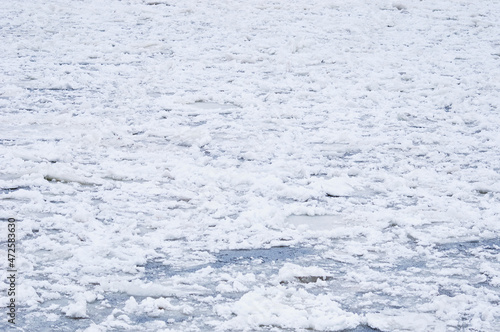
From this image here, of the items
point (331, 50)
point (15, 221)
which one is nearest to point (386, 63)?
point (331, 50)

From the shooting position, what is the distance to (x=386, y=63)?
6.48 m

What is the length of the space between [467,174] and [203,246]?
5.94 feet

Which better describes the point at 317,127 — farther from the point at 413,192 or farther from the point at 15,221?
the point at 15,221

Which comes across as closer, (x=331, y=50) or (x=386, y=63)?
(x=386, y=63)

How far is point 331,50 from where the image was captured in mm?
7098

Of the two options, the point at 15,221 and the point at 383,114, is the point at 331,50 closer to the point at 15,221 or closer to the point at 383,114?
the point at 383,114

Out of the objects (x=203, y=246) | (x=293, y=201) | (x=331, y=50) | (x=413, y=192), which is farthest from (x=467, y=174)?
(x=331, y=50)

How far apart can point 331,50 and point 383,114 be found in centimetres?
236

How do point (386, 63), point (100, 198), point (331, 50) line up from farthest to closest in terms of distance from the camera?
point (331, 50), point (386, 63), point (100, 198)

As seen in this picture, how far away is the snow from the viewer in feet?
7.93

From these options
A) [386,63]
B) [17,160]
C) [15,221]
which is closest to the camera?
[15,221]

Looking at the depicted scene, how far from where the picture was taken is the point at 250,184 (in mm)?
3551

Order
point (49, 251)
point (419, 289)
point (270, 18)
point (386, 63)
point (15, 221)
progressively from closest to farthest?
point (419, 289) < point (49, 251) < point (15, 221) < point (386, 63) < point (270, 18)

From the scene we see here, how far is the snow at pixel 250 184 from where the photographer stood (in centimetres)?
242
